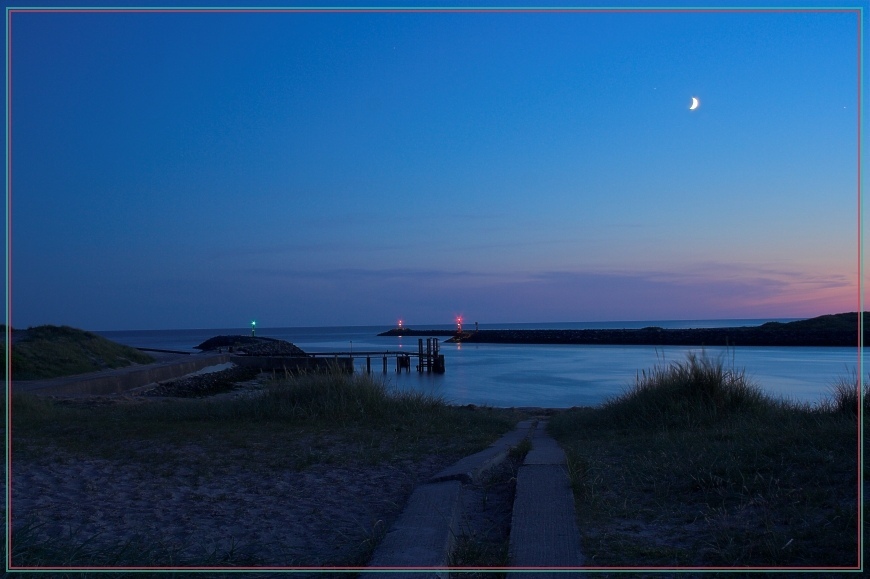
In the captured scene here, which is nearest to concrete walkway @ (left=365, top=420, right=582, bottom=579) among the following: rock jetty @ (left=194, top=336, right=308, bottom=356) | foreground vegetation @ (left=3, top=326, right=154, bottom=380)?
foreground vegetation @ (left=3, top=326, right=154, bottom=380)

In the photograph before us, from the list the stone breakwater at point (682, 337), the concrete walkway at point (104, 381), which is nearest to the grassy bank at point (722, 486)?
the concrete walkway at point (104, 381)

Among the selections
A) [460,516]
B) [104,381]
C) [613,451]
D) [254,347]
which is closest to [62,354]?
[104,381]

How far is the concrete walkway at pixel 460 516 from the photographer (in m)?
3.07

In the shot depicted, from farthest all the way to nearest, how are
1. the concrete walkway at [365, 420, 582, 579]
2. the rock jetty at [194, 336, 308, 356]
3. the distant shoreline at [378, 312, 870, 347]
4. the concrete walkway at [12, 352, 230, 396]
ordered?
the rock jetty at [194, 336, 308, 356] → the distant shoreline at [378, 312, 870, 347] → the concrete walkway at [12, 352, 230, 396] → the concrete walkway at [365, 420, 582, 579]

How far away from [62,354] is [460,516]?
63.1 feet

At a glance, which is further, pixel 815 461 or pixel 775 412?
pixel 775 412

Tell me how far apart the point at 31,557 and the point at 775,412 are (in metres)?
6.65

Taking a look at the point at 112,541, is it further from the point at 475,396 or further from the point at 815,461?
the point at 475,396

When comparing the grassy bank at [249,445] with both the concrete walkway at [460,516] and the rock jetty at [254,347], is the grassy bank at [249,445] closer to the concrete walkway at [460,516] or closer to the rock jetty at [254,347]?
the concrete walkway at [460,516]

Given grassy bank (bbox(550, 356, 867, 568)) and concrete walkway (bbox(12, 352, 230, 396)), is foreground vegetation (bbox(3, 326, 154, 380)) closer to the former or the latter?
concrete walkway (bbox(12, 352, 230, 396))

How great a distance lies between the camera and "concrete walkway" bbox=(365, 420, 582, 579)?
3.07m

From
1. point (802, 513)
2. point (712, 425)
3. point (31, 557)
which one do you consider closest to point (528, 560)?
point (802, 513)

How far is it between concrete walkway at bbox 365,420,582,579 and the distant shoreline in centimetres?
2062

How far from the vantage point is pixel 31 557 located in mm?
3266
